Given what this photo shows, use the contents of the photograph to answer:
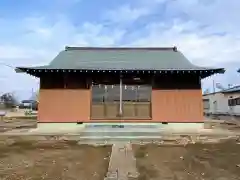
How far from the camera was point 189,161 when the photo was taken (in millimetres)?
A: 7648

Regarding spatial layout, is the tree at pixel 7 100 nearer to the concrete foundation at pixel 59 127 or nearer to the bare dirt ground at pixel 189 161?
the concrete foundation at pixel 59 127

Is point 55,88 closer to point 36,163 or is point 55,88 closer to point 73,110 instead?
point 73,110

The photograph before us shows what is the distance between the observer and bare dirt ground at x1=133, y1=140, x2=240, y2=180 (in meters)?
6.12

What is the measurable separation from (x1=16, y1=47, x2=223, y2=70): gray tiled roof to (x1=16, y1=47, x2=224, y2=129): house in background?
0.17 feet

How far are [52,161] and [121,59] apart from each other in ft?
35.2

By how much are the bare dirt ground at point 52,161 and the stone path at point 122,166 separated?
0.17 meters

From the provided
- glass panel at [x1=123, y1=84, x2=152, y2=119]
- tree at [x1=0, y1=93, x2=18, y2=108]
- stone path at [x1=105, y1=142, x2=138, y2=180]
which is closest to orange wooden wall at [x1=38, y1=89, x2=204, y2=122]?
glass panel at [x1=123, y1=84, x2=152, y2=119]

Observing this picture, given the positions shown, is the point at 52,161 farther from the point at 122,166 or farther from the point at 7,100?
the point at 7,100

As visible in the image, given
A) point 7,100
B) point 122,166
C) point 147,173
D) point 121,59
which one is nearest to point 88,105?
point 121,59

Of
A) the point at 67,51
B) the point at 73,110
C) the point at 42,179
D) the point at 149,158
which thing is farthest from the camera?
the point at 67,51

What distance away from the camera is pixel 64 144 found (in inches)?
431

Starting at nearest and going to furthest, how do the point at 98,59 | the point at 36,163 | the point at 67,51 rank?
1. the point at 36,163
2. the point at 98,59
3. the point at 67,51

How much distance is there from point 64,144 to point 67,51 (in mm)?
9091

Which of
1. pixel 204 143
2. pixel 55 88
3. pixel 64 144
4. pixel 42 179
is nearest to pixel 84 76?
pixel 55 88
